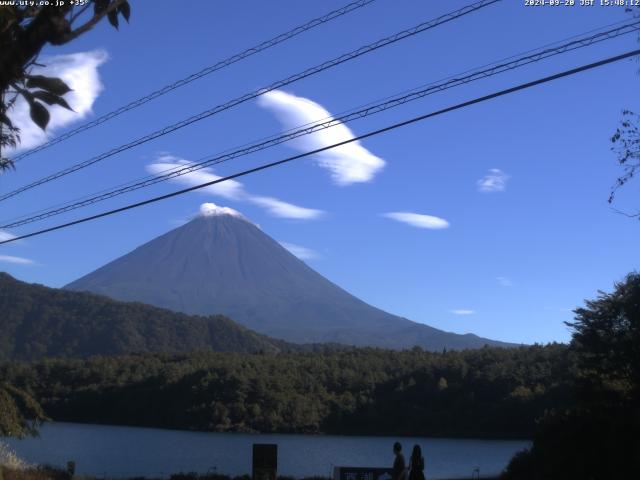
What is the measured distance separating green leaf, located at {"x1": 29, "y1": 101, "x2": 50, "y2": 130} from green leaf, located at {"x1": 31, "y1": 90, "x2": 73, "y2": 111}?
0.10m

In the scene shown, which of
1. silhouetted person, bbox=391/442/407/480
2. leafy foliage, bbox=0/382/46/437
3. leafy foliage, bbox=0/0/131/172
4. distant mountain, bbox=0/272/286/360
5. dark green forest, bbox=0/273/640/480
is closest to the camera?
leafy foliage, bbox=0/0/131/172

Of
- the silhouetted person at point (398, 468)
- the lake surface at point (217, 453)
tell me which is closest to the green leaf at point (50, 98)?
the silhouetted person at point (398, 468)

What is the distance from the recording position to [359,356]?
8244 cm

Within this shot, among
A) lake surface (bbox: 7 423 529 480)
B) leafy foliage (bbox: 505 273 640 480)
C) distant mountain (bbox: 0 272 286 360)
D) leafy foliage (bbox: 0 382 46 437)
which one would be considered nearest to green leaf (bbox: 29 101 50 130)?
leafy foliage (bbox: 505 273 640 480)

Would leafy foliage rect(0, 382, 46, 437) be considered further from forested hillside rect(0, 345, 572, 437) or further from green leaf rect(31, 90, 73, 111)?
forested hillside rect(0, 345, 572, 437)

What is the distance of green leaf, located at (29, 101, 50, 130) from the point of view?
6.34 m

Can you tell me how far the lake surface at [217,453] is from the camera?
35625 millimetres

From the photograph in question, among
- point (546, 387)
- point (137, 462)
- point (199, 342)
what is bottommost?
point (137, 462)

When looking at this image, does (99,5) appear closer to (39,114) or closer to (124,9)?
(124,9)

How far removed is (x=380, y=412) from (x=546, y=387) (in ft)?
57.0

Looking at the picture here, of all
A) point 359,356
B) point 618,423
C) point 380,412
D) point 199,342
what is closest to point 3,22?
point 618,423

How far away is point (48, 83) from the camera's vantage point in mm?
6488

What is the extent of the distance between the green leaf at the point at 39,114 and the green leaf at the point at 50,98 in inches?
3.8

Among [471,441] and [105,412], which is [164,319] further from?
[471,441]
